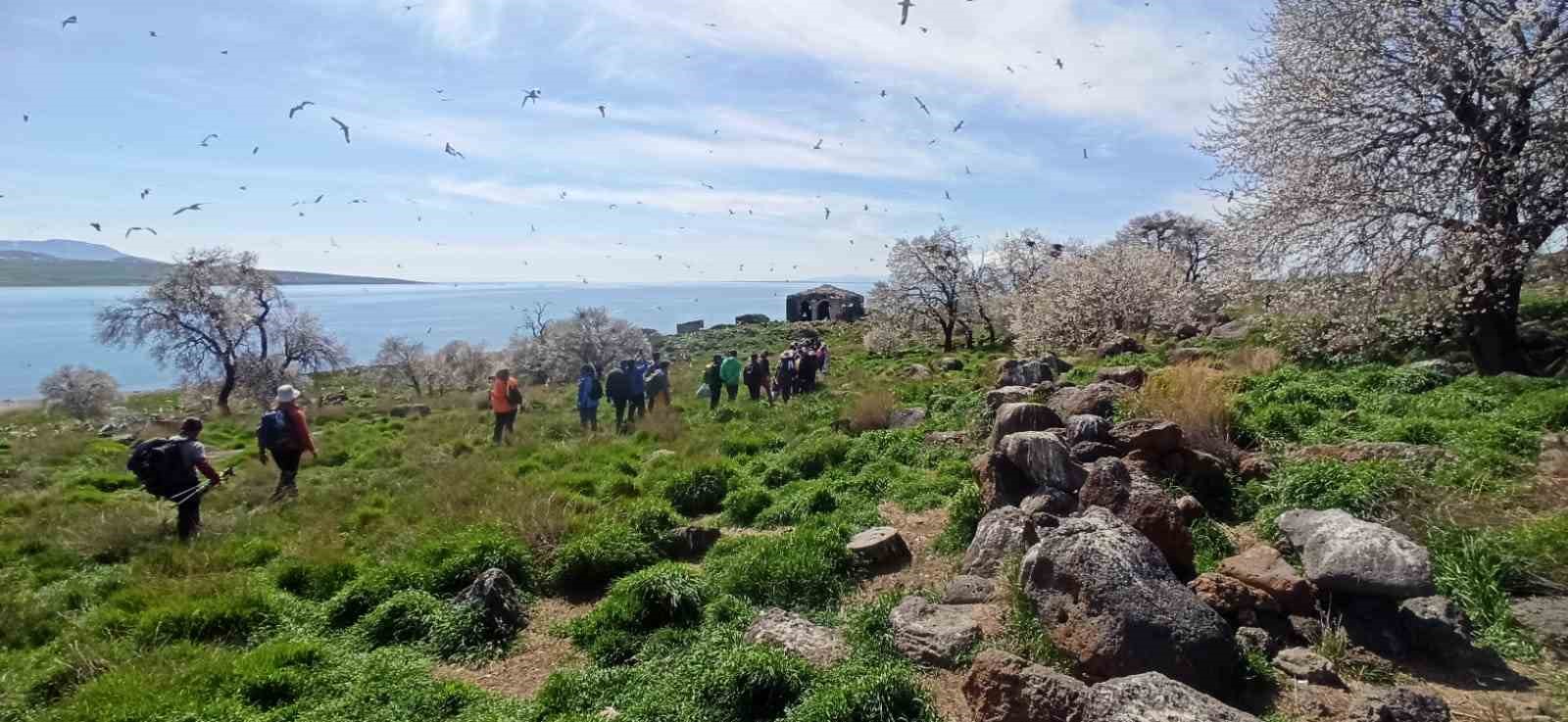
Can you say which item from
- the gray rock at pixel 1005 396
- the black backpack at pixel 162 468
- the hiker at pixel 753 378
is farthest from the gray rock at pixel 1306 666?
the hiker at pixel 753 378

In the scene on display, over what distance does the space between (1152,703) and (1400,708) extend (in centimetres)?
138

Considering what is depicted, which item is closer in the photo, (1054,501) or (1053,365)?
(1054,501)

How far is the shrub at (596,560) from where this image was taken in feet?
24.8

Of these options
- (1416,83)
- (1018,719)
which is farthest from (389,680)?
(1416,83)

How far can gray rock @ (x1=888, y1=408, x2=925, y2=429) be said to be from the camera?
1300 cm

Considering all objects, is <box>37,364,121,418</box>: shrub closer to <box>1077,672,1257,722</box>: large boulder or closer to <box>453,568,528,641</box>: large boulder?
<box>453,568,528,641</box>: large boulder

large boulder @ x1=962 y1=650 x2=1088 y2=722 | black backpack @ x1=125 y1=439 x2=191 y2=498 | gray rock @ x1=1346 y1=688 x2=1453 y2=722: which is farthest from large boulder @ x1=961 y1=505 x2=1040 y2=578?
black backpack @ x1=125 y1=439 x2=191 y2=498

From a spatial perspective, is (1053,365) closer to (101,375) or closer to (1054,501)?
(1054,501)

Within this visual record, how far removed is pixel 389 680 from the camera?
221 inches

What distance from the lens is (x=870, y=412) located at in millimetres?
13555

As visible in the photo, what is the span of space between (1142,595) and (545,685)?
4043mm

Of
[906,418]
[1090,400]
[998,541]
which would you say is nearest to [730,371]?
[906,418]

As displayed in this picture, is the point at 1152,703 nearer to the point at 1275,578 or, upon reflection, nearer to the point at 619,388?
the point at 1275,578

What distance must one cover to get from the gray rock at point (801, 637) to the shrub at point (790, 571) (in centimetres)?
55
